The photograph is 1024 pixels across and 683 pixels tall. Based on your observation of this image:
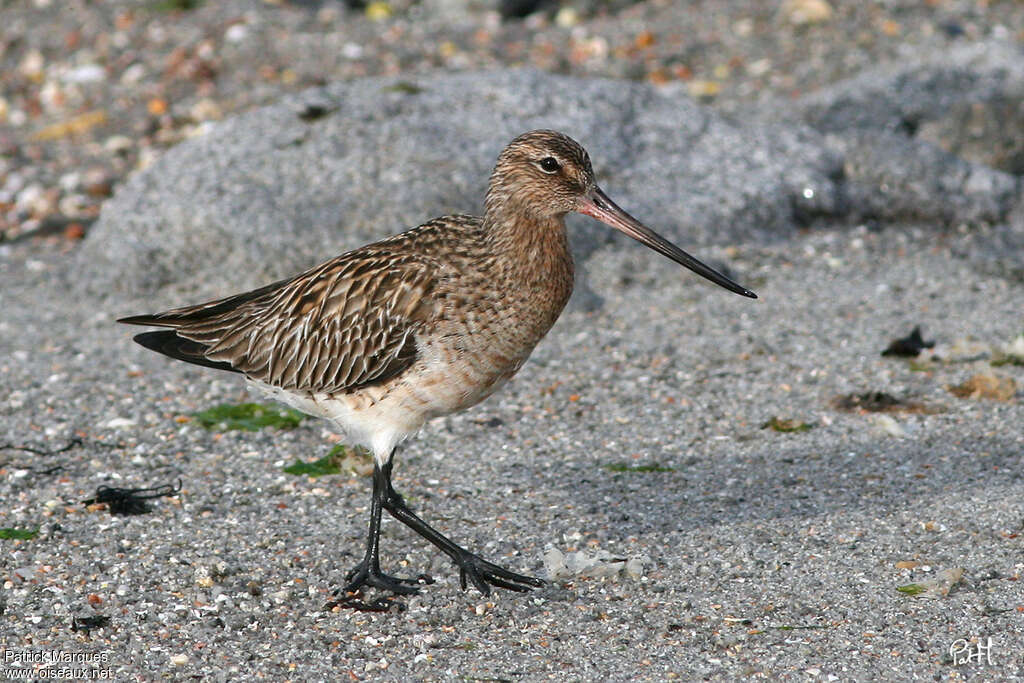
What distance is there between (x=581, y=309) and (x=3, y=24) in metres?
7.96

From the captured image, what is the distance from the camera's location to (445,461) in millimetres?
6906

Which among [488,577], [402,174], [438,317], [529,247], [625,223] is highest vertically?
[625,223]

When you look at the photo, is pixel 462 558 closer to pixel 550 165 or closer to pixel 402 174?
pixel 550 165

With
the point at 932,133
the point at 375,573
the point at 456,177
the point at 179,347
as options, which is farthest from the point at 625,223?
the point at 932,133

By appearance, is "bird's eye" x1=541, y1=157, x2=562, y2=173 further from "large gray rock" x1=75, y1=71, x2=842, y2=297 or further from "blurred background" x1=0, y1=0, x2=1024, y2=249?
"blurred background" x1=0, y1=0, x2=1024, y2=249

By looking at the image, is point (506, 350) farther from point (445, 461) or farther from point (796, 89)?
point (796, 89)

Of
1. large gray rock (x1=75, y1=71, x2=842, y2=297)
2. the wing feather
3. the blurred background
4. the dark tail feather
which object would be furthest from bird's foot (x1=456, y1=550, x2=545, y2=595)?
the blurred background

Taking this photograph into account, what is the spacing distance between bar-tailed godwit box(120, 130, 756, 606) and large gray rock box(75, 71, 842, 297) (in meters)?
2.78

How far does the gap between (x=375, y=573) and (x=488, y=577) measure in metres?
0.49

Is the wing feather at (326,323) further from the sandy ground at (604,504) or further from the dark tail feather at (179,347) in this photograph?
the sandy ground at (604,504)

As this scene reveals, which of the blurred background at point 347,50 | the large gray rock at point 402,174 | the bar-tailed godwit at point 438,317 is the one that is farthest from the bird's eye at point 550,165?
the blurred background at point 347,50

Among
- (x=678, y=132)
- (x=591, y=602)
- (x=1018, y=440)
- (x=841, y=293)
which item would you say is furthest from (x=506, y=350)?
(x=678, y=132)

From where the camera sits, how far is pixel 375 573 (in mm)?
5766

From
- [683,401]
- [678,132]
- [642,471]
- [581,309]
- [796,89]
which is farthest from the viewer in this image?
[796,89]
